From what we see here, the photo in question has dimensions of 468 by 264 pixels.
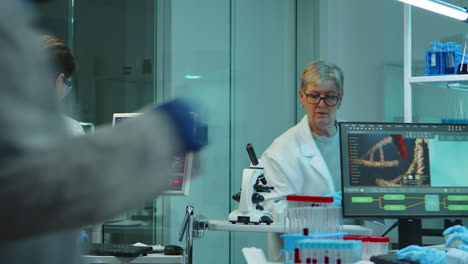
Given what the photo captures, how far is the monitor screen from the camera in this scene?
2686 mm

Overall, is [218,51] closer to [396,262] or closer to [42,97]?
[396,262]

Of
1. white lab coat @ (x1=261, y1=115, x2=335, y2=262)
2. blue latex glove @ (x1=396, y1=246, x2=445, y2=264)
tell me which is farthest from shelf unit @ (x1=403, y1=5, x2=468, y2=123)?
blue latex glove @ (x1=396, y1=246, x2=445, y2=264)

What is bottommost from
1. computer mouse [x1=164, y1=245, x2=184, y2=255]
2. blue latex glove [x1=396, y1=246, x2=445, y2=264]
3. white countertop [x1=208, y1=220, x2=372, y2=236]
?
computer mouse [x1=164, y1=245, x2=184, y2=255]

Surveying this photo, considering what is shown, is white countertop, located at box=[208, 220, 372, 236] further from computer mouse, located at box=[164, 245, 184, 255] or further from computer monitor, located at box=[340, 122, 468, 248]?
computer mouse, located at box=[164, 245, 184, 255]

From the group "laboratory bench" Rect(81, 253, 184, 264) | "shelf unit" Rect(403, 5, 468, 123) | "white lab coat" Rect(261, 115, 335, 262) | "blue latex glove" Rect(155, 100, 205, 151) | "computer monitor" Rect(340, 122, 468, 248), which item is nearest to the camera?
"blue latex glove" Rect(155, 100, 205, 151)

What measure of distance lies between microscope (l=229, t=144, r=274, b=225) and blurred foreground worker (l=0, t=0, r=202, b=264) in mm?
2763

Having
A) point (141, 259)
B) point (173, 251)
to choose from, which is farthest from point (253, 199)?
point (141, 259)

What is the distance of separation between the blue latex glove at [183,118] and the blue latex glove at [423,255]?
1612 mm

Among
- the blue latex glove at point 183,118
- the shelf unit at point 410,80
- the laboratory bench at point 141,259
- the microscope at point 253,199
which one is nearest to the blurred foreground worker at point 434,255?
the laboratory bench at point 141,259

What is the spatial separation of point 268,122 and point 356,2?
1.62 m

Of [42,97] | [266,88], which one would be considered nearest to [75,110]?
[266,88]

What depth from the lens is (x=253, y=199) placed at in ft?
12.1

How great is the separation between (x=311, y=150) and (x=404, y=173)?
0.82 m

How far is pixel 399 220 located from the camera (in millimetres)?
2748
